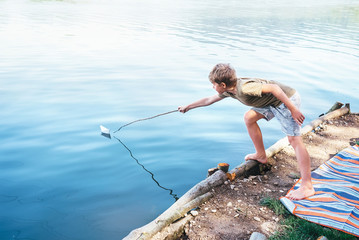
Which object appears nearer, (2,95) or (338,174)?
(338,174)

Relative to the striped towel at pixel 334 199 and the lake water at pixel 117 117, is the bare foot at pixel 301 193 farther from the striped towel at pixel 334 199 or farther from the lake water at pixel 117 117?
the lake water at pixel 117 117

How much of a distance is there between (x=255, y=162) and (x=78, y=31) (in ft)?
58.3

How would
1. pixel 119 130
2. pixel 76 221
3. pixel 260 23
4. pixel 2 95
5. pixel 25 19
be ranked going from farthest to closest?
pixel 260 23 < pixel 25 19 < pixel 2 95 < pixel 119 130 < pixel 76 221

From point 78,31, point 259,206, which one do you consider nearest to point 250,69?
point 259,206

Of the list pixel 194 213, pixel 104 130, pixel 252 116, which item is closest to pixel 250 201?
pixel 194 213

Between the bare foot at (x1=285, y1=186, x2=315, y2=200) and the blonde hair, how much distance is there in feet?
5.09

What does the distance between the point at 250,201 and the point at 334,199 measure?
1005mm

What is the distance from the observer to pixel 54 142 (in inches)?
255

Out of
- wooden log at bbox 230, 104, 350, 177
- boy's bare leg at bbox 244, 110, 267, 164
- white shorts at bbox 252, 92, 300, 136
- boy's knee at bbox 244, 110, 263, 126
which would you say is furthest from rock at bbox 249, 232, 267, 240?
boy's knee at bbox 244, 110, 263, 126

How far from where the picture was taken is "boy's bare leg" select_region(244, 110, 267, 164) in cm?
456

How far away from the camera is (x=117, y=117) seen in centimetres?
782

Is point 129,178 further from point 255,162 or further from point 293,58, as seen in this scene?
point 293,58

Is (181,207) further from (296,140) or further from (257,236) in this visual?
(296,140)

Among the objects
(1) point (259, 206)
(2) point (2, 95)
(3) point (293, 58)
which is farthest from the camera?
(3) point (293, 58)
